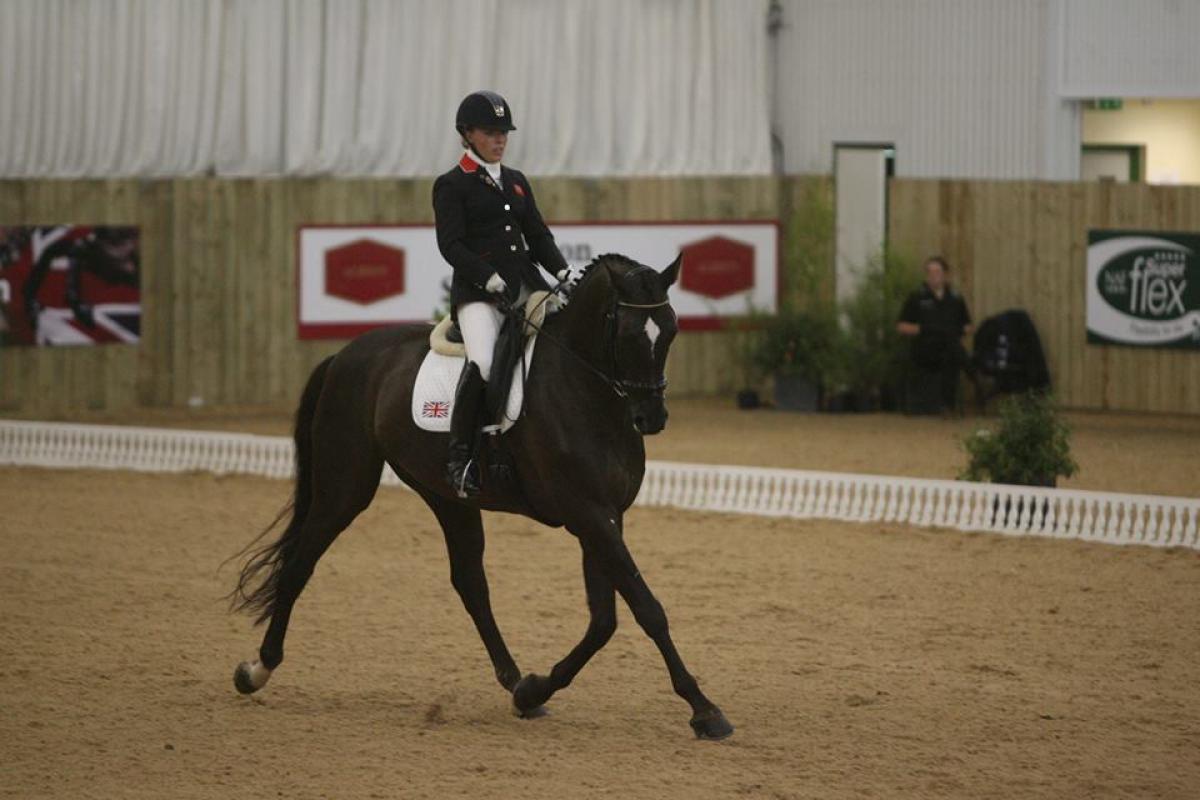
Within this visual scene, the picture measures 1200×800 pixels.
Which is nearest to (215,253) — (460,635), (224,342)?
(224,342)

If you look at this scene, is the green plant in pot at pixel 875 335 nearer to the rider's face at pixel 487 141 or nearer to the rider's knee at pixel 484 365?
the rider's face at pixel 487 141

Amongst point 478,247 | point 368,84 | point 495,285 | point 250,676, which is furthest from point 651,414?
point 368,84

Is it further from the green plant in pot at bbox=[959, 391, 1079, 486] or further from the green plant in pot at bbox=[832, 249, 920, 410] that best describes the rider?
the green plant in pot at bbox=[832, 249, 920, 410]

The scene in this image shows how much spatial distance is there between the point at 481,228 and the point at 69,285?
11304mm

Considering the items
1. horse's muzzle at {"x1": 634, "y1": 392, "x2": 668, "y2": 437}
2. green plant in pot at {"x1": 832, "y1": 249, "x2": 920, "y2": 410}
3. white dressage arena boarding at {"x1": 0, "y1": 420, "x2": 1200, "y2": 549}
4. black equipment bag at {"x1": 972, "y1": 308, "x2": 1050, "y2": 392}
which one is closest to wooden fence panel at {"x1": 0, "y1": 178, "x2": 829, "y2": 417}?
white dressage arena boarding at {"x1": 0, "y1": 420, "x2": 1200, "y2": 549}

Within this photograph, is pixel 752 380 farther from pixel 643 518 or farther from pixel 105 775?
pixel 105 775

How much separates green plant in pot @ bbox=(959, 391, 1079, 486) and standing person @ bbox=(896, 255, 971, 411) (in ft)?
20.4

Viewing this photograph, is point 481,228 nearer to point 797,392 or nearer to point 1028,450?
point 1028,450

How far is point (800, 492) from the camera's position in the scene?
40.3ft

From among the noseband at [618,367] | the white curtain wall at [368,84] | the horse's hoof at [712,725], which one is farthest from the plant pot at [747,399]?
Answer: the horse's hoof at [712,725]

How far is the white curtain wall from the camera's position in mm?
18125

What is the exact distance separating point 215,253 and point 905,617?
36.0ft

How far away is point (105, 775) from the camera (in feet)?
20.4

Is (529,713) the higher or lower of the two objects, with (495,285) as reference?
lower
